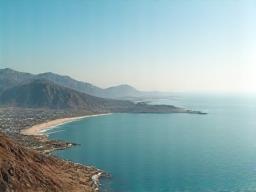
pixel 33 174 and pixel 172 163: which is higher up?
pixel 33 174

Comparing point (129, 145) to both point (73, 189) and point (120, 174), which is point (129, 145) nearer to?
point (120, 174)

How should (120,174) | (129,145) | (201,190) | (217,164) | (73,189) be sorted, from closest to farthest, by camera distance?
(73,189) < (201,190) < (120,174) < (217,164) < (129,145)

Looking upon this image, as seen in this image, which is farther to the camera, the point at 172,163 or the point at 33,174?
the point at 172,163

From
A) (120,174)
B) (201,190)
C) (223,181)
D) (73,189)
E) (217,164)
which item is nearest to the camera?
(73,189)

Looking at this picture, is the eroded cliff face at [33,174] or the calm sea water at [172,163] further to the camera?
the calm sea water at [172,163]

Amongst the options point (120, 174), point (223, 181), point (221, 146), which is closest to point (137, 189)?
point (120, 174)

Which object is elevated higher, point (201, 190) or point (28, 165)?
point (28, 165)

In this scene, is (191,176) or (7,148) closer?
(7,148)

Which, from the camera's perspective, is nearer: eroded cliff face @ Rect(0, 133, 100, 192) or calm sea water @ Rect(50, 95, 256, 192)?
eroded cliff face @ Rect(0, 133, 100, 192)
